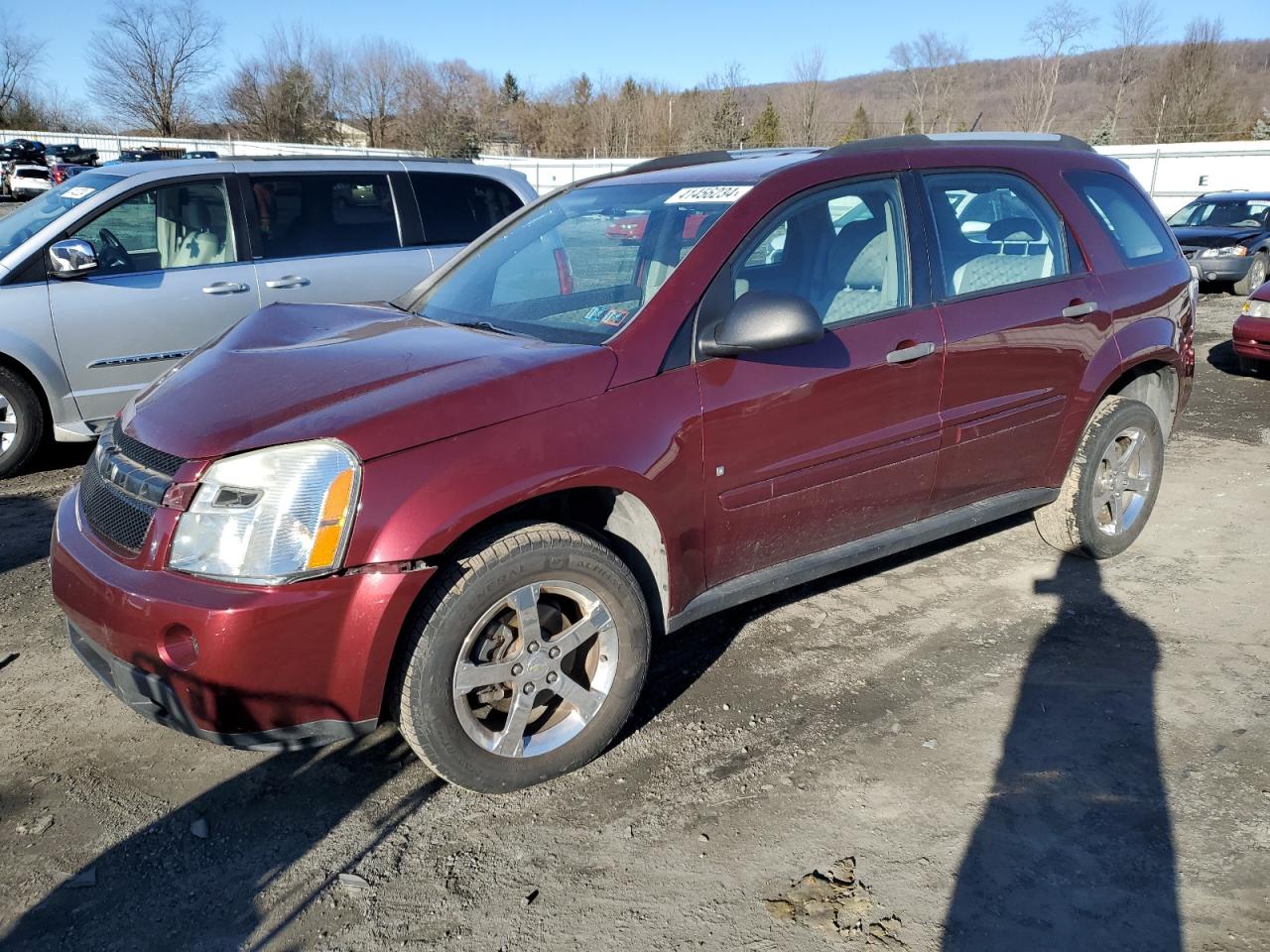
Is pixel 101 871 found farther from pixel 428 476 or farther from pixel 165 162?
pixel 165 162

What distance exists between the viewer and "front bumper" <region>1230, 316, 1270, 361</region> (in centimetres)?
923

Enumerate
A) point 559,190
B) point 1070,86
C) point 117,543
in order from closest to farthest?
point 117,543 < point 559,190 < point 1070,86

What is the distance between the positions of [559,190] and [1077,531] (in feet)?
9.39

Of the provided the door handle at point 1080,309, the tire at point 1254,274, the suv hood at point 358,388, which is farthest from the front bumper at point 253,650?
the tire at point 1254,274

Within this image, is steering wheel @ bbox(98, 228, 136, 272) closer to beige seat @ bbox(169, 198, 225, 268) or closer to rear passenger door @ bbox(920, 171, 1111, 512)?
beige seat @ bbox(169, 198, 225, 268)

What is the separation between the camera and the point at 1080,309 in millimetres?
4281

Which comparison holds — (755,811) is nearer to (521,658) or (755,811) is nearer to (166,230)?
(521,658)

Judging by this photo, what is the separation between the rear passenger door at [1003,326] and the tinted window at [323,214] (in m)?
4.29

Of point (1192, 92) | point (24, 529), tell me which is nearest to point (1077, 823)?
point (24, 529)

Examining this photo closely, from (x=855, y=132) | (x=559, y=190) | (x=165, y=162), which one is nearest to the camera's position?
(x=559, y=190)

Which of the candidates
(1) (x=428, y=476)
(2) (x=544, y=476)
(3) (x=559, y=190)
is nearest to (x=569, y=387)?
(2) (x=544, y=476)

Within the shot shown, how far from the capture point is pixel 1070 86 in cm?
6844

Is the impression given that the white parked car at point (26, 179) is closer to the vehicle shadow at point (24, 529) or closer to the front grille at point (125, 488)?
the vehicle shadow at point (24, 529)

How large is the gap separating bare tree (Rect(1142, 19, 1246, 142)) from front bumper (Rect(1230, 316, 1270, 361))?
46818mm
